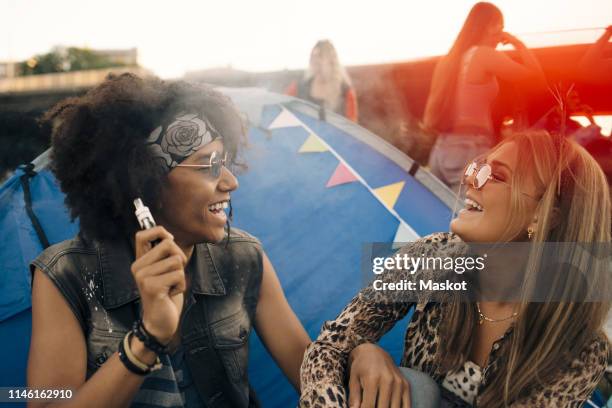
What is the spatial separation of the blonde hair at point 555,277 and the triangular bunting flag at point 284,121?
0.83 meters

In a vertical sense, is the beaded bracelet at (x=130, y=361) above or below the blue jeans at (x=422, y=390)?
above

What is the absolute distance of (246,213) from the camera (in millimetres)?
1656

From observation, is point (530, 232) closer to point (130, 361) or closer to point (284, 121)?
point (130, 361)

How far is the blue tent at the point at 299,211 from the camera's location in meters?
1.47

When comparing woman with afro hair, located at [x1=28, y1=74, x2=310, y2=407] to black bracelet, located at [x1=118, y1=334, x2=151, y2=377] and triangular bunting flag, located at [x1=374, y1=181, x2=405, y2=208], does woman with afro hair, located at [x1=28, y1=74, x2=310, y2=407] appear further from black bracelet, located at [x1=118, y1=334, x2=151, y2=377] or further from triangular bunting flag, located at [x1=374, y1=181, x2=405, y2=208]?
triangular bunting flag, located at [x1=374, y1=181, x2=405, y2=208]

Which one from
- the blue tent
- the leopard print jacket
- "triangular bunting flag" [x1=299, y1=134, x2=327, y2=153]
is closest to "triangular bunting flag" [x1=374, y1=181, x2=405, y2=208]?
the blue tent

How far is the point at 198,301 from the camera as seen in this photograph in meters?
1.24

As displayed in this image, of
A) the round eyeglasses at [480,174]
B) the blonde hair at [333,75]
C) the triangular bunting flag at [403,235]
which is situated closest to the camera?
the round eyeglasses at [480,174]

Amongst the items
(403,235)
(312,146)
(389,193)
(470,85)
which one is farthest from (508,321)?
(470,85)

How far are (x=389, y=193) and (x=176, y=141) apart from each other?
78 centimetres

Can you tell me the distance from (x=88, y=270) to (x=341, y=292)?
0.71m

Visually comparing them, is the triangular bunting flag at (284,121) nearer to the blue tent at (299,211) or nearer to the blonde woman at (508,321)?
the blue tent at (299,211)

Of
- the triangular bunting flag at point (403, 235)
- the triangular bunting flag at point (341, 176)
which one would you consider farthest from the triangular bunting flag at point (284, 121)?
the triangular bunting flag at point (403, 235)

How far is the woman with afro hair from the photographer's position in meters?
1.09
